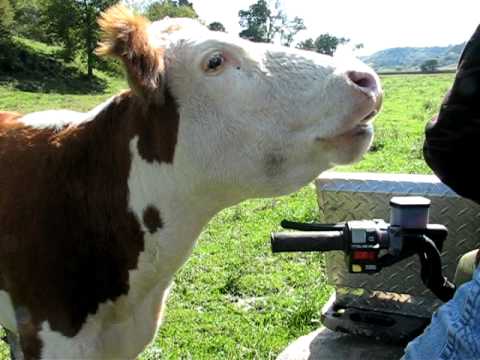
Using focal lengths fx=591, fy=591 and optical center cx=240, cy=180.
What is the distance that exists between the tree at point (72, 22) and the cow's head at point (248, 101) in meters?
39.8

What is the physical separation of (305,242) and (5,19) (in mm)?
41959

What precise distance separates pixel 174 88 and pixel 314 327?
2851 mm

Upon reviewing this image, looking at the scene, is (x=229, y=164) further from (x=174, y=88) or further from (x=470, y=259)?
(x=470, y=259)

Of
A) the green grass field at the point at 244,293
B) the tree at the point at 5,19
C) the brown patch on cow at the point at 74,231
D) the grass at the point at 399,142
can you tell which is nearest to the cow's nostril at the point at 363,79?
the brown patch on cow at the point at 74,231

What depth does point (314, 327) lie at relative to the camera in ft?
14.9

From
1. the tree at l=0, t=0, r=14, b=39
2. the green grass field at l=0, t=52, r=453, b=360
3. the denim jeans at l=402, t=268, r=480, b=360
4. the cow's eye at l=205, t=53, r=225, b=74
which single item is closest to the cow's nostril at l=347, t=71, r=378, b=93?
the cow's eye at l=205, t=53, r=225, b=74

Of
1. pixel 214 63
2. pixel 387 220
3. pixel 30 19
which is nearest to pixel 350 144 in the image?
pixel 214 63

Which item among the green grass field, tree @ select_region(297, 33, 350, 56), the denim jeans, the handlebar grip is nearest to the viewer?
the denim jeans

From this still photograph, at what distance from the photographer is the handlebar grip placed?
2.00m

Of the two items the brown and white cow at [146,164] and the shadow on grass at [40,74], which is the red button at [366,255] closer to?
the brown and white cow at [146,164]

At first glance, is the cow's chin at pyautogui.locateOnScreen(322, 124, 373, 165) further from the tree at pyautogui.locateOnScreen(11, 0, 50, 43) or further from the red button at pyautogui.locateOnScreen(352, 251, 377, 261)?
the tree at pyautogui.locateOnScreen(11, 0, 50, 43)

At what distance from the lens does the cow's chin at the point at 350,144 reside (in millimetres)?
2084

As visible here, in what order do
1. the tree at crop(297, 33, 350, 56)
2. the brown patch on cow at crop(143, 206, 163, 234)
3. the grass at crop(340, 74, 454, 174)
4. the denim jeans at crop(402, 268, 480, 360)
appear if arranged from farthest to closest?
the grass at crop(340, 74, 454, 174)
the tree at crop(297, 33, 350, 56)
the brown patch on cow at crop(143, 206, 163, 234)
the denim jeans at crop(402, 268, 480, 360)

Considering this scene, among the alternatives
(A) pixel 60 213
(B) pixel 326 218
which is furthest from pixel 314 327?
(A) pixel 60 213
